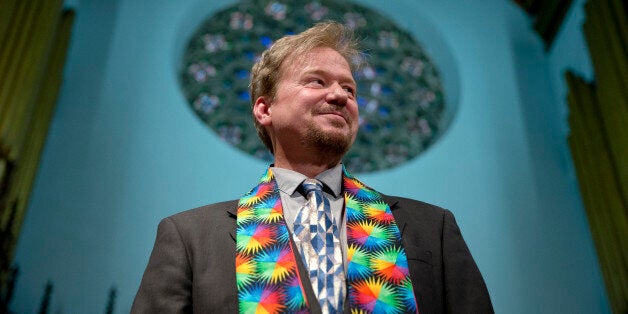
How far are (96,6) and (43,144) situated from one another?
4.92ft

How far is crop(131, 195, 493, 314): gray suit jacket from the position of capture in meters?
1.04

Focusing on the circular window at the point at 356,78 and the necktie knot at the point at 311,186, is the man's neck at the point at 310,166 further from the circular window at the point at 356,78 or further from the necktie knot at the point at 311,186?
the circular window at the point at 356,78

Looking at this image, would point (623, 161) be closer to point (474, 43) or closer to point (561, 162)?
point (561, 162)

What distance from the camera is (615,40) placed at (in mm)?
4492

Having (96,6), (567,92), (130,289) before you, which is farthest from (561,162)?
(96,6)

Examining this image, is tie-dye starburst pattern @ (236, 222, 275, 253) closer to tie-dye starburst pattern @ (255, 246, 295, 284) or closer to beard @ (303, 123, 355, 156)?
tie-dye starburst pattern @ (255, 246, 295, 284)

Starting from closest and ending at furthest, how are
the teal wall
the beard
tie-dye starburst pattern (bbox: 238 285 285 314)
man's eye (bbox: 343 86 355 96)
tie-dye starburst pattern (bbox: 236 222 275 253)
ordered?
tie-dye starburst pattern (bbox: 238 285 285 314) < tie-dye starburst pattern (bbox: 236 222 275 253) < the beard < man's eye (bbox: 343 86 355 96) < the teal wall

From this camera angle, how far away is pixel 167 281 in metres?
1.07

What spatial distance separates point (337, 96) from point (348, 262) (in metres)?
0.37

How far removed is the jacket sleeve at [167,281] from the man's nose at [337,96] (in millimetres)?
407

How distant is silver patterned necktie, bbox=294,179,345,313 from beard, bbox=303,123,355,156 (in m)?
0.08

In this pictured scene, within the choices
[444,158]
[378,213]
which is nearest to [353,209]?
[378,213]

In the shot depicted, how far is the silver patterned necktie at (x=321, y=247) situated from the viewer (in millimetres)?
1021

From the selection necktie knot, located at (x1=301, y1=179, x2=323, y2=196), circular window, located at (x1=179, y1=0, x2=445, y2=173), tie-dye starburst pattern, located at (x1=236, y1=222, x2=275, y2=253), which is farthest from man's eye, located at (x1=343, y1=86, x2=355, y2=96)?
circular window, located at (x1=179, y1=0, x2=445, y2=173)
